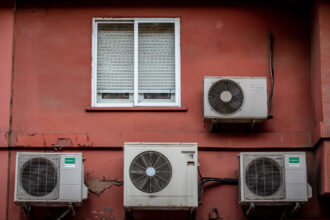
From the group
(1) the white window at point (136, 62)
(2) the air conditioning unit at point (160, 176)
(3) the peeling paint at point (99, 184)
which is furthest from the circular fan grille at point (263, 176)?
(3) the peeling paint at point (99, 184)

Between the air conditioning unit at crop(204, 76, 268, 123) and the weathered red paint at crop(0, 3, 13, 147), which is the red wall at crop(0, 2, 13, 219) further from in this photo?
the air conditioning unit at crop(204, 76, 268, 123)

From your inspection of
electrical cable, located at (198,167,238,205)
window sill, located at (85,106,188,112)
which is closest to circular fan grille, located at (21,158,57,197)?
window sill, located at (85,106,188,112)

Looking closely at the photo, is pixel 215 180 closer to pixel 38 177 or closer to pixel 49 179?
pixel 49 179

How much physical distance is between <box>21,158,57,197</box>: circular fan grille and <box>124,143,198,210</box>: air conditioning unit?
37.6 inches

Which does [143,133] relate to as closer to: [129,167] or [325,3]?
[129,167]

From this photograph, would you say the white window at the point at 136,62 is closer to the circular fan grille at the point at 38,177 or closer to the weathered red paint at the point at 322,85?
the circular fan grille at the point at 38,177

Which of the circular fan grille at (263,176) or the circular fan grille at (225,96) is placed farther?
the circular fan grille at (225,96)

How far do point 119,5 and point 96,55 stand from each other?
81 centimetres

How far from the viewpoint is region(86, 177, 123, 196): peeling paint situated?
1162cm

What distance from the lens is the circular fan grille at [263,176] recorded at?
11141 millimetres

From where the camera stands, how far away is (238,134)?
11.9m

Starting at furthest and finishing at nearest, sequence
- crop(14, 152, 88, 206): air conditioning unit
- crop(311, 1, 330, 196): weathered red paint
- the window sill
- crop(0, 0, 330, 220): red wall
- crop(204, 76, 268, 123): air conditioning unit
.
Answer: the window sill
crop(0, 0, 330, 220): red wall
crop(204, 76, 268, 123): air conditioning unit
crop(311, 1, 330, 196): weathered red paint
crop(14, 152, 88, 206): air conditioning unit

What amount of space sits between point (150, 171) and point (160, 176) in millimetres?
143

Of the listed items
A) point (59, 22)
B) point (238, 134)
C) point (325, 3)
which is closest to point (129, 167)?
point (238, 134)
